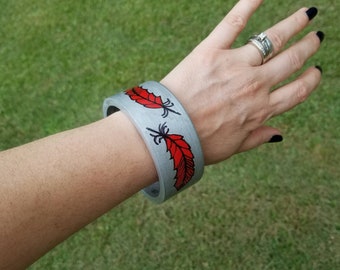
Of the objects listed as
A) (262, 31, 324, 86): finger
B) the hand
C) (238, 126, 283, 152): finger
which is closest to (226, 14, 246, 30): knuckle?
the hand

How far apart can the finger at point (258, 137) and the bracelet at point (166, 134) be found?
0.20 metres

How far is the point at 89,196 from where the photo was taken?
1.13m

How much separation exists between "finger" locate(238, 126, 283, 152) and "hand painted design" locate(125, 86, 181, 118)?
0.88 feet

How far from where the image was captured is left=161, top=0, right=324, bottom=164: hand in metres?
1.29

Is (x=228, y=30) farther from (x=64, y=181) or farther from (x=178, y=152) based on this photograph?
(x=64, y=181)

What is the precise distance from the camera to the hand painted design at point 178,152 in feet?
3.80

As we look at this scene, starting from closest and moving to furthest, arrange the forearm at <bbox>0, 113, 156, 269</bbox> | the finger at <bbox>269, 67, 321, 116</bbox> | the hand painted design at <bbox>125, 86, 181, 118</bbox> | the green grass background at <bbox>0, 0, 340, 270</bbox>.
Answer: the forearm at <bbox>0, 113, 156, 269</bbox> → the hand painted design at <bbox>125, 86, 181, 118</bbox> → the finger at <bbox>269, 67, 321, 116</bbox> → the green grass background at <bbox>0, 0, 340, 270</bbox>

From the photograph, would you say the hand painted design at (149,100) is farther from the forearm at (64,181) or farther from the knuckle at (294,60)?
the knuckle at (294,60)

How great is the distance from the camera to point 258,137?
1.37m

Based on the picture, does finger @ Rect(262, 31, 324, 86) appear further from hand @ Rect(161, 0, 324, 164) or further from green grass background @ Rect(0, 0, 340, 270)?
green grass background @ Rect(0, 0, 340, 270)

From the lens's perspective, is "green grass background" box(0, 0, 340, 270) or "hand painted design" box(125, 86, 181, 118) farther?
"green grass background" box(0, 0, 340, 270)

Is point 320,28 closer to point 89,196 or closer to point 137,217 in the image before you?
point 137,217

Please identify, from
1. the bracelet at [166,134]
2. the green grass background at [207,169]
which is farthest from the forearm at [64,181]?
the green grass background at [207,169]

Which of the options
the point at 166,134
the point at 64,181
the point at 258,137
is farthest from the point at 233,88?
the point at 64,181
